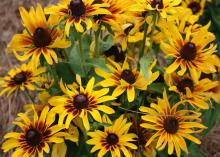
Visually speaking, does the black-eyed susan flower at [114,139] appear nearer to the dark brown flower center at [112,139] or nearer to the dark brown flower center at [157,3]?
the dark brown flower center at [112,139]

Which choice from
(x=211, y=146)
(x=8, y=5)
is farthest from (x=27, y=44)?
(x=8, y=5)

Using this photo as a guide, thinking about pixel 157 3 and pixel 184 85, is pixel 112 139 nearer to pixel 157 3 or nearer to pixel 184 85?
pixel 184 85

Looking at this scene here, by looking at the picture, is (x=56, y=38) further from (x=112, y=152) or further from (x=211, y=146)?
(x=211, y=146)

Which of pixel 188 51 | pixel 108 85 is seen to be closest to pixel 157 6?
pixel 188 51

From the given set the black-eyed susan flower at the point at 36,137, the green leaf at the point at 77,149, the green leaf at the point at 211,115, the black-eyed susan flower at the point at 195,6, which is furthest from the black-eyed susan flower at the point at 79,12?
the black-eyed susan flower at the point at 195,6

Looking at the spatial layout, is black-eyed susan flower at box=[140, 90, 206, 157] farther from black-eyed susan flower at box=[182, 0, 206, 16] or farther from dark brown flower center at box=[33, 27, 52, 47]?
black-eyed susan flower at box=[182, 0, 206, 16]

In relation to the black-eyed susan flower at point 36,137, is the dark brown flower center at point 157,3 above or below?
above
